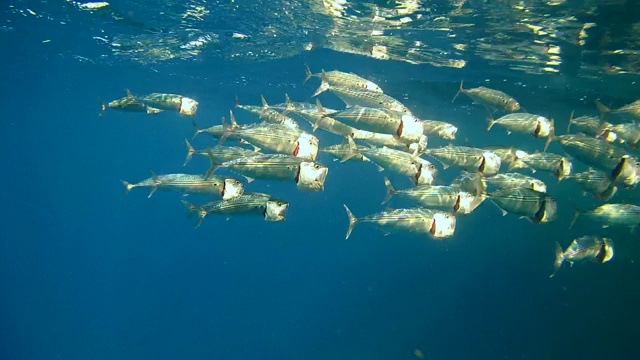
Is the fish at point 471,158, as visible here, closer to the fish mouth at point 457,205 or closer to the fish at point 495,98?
the fish mouth at point 457,205

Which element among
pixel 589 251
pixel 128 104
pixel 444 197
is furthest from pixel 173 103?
pixel 589 251

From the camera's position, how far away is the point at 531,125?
7906 millimetres

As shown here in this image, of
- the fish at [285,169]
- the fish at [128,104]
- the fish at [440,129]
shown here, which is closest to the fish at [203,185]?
the fish at [285,169]

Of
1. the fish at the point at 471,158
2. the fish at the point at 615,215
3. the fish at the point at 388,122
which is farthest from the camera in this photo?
the fish at the point at 615,215

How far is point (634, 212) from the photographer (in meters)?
8.17

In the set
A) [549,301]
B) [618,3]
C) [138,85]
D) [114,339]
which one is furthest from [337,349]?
[618,3]

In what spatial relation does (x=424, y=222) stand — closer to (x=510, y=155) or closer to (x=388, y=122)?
(x=388, y=122)

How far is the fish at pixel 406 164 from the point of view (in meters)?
7.01

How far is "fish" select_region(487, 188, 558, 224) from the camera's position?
6.51 metres

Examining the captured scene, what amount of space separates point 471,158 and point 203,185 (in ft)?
15.2

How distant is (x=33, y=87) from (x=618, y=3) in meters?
36.9

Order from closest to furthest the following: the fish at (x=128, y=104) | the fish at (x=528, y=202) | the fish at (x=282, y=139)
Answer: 1. the fish at (x=282, y=139)
2. the fish at (x=528, y=202)
3. the fish at (x=128, y=104)

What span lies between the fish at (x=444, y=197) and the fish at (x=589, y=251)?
294 cm

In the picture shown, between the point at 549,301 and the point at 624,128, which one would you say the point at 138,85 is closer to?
the point at 624,128
